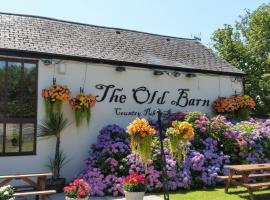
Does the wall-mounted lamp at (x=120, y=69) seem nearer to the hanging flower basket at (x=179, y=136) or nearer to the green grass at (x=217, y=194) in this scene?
the hanging flower basket at (x=179, y=136)

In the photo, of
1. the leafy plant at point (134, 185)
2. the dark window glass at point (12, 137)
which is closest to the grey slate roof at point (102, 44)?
the dark window glass at point (12, 137)

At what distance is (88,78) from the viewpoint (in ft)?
40.9

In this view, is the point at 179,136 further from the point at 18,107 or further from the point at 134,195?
the point at 18,107

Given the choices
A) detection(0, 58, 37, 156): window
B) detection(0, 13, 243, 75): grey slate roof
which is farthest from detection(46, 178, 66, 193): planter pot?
detection(0, 13, 243, 75): grey slate roof

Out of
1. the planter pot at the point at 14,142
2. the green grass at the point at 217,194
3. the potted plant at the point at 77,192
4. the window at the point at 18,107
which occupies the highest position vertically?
the window at the point at 18,107

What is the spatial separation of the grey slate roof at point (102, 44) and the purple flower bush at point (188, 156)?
2507 mm

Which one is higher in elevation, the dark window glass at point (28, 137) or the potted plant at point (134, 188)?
the dark window glass at point (28, 137)

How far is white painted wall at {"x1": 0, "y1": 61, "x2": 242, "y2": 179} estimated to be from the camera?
1130cm

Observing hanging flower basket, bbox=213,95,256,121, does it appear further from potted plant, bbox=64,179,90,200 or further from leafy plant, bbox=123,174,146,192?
potted plant, bbox=64,179,90,200

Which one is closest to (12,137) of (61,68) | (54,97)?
(54,97)

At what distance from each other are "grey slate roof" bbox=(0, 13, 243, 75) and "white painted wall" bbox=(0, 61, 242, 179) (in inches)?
17.8

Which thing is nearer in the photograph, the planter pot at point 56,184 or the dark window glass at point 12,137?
the planter pot at point 56,184

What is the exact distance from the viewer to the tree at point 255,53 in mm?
21359

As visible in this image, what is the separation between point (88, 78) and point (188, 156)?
3999 mm
